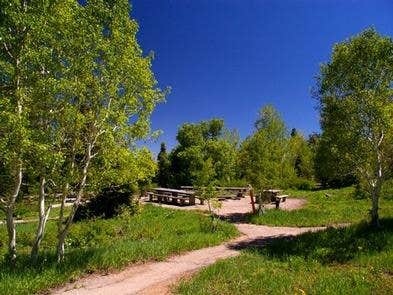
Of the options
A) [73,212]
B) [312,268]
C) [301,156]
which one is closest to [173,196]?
[73,212]

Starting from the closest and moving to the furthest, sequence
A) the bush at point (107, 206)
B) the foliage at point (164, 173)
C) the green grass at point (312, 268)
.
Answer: the green grass at point (312, 268) → the bush at point (107, 206) → the foliage at point (164, 173)

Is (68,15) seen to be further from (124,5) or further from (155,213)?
(155,213)

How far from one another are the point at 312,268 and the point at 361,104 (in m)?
8.17

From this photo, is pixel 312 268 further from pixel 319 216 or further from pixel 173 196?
pixel 173 196

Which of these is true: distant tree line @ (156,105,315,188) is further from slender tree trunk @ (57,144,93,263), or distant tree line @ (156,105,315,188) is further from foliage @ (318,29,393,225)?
slender tree trunk @ (57,144,93,263)

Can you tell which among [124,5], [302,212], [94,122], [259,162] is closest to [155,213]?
[259,162]

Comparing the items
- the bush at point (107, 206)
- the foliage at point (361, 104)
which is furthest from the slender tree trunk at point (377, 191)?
the bush at point (107, 206)

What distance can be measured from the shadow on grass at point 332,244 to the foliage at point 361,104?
1.37 metres

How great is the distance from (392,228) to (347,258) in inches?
173

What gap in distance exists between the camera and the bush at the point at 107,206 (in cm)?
2972

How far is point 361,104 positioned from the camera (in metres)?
19.4

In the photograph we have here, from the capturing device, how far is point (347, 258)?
16250mm

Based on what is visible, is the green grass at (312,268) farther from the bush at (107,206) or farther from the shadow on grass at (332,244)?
the bush at (107,206)

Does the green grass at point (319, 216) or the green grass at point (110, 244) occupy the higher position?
the green grass at point (319, 216)
